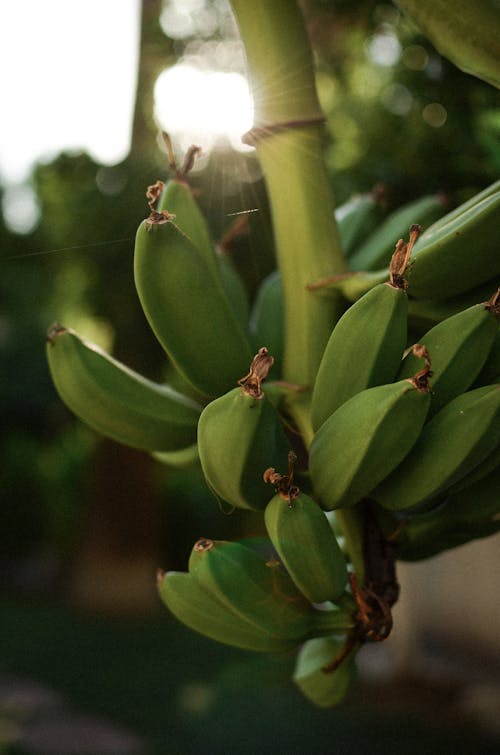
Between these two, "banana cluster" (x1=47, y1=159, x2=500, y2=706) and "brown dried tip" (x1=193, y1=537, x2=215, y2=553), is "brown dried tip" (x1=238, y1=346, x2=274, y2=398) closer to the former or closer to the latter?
"banana cluster" (x1=47, y1=159, x2=500, y2=706)

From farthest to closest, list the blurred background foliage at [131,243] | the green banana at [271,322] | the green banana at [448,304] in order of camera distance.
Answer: the blurred background foliage at [131,243] < the green banana at [271,322] < the green banana at [448,304]

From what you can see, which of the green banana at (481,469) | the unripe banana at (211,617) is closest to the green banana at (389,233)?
the green banana at (481,469)

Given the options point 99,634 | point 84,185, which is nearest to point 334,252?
point 84,185

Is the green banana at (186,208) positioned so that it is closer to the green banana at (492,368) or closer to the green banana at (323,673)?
the green banana at (492,368)

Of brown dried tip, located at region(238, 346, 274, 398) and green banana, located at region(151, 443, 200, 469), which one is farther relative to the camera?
green banana, located at region(151, 443, 200, 469)

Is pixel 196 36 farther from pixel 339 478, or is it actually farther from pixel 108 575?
pixel 108 575

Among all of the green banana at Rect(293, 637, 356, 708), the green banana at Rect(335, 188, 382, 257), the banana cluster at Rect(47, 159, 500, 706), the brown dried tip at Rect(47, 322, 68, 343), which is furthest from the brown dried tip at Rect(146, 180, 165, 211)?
the green banana at Rect(293, 637, 356, 708)

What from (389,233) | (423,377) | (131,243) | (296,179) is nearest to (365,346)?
(423,377)
